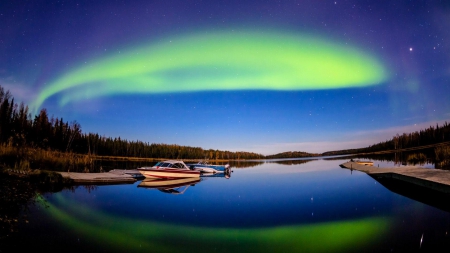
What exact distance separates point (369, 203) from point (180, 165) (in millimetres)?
20901

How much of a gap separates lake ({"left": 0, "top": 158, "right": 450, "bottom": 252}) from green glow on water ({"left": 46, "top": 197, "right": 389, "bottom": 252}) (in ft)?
0.10

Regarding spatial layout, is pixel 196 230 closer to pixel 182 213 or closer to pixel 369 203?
pixel 182 213

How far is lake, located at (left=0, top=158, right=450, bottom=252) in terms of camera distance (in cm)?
825

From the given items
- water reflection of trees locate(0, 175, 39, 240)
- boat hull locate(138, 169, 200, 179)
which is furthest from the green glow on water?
boat hull locate(138, 169, 200, 179)

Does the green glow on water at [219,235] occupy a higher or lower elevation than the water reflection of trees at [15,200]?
lower

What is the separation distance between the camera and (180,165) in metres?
31.6

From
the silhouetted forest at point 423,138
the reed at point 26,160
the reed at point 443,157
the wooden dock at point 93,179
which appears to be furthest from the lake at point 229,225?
the silhouetted forest at point 423,138

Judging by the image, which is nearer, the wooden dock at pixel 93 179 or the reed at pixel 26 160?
the reed at pixel 26 160

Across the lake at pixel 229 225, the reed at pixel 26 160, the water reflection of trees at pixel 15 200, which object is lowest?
the lake at pixel 229 225

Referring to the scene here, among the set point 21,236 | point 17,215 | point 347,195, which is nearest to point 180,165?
point 347,195

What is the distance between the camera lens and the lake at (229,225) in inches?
325

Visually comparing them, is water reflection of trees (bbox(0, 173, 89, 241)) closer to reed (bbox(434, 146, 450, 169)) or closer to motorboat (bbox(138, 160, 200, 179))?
motorboat (bbox(138, 160, 200, 179))

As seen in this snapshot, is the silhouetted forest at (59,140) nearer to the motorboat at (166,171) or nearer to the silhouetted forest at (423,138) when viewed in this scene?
the motorboat at (166,171)

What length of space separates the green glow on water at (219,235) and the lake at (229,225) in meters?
0.03
